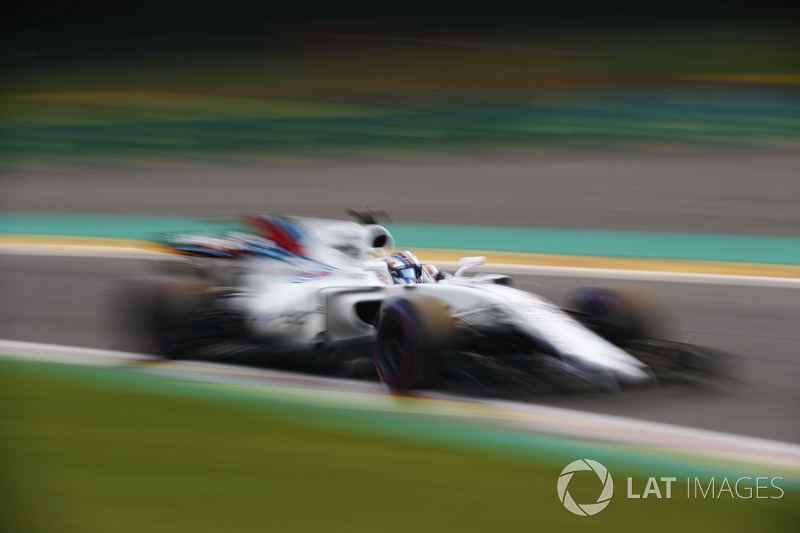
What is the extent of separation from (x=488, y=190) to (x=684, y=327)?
5.03 m

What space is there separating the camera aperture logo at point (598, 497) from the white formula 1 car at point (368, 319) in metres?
0.85

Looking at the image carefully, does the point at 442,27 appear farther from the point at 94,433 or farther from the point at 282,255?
the point at 94,433

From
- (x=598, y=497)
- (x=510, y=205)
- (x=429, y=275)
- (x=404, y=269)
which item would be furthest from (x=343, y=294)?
(x=510, y=205)

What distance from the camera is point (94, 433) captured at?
329 cm

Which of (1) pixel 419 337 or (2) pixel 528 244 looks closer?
(1) pixel 419 337

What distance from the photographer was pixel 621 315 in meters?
4.50

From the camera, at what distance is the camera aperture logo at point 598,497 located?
7.91ft

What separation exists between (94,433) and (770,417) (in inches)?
105

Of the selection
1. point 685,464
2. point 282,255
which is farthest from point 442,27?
point 685,464

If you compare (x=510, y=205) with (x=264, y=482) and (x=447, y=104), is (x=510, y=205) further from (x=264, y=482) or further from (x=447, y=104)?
(x=264, y=482)

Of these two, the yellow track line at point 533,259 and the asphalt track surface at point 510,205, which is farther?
the yellow track line at point 533,259

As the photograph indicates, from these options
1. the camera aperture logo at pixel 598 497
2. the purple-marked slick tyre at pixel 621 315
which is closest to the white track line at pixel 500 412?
the camera aperture logo at pixel 598 497

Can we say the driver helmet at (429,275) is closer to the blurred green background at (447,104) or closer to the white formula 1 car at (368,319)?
the white formula 1 car at (368,319)

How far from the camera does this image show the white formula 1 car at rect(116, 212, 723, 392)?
4035 mm
